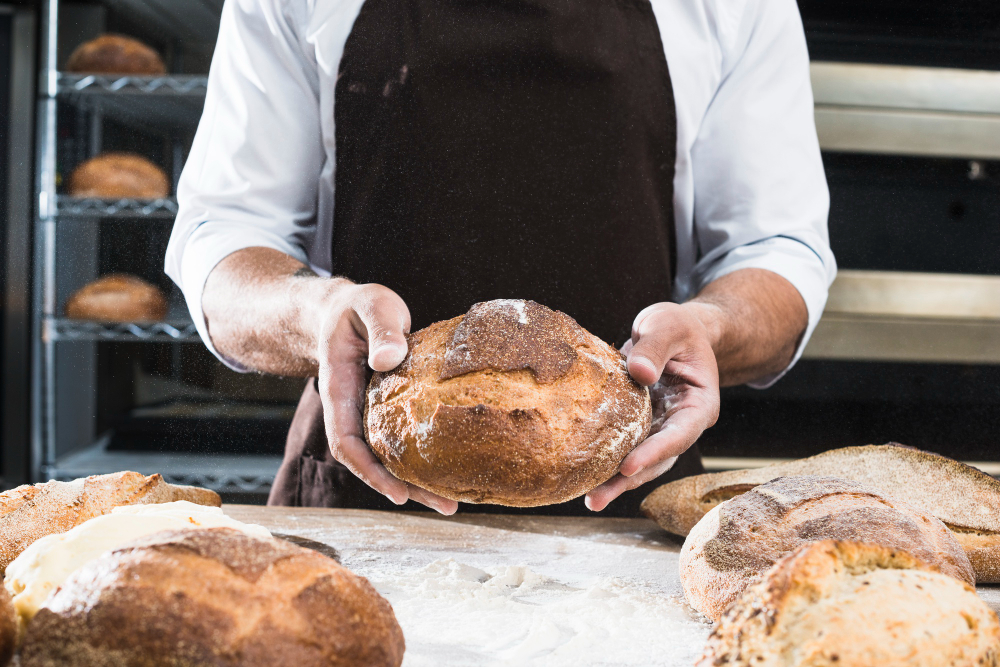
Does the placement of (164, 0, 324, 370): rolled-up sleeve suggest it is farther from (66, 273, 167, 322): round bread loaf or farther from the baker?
(66, 273, 167, 322): round bread loaf

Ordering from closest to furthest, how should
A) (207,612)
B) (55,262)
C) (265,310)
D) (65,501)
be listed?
(207,612) < (65,501) < (265,310) < (55,262)

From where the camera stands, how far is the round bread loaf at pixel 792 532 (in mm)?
855

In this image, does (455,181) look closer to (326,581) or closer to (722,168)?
(722,168)

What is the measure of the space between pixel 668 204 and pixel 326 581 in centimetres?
118

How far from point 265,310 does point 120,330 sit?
4.05 ft

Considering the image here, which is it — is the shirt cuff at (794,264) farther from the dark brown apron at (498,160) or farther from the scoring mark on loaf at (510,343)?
the scoring mark on loaf at (510,343)

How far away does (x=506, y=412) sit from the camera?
0.86m

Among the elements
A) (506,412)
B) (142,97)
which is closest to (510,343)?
(506,412)

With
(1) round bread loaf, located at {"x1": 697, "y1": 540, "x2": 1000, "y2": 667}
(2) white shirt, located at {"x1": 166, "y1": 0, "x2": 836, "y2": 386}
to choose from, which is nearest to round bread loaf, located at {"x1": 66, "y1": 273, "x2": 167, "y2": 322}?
(2) white shirt, located at {"x1": 166, "y1": 0, "x2": 836, "y2": 386}

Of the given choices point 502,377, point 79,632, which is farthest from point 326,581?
point 502,377

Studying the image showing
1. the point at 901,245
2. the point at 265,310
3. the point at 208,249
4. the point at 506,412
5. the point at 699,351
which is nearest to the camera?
the point at 506,412

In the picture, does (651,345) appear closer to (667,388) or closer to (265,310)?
(667,388)

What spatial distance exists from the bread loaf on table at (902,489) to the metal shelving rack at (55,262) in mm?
1383

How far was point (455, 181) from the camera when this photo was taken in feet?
4.87
